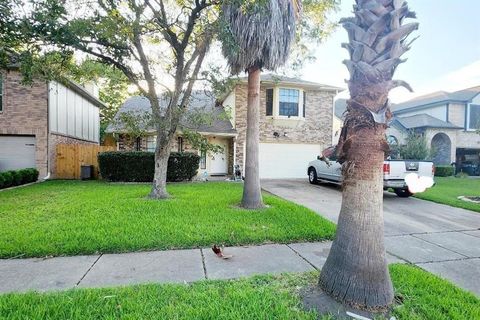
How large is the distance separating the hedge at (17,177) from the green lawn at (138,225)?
333cm

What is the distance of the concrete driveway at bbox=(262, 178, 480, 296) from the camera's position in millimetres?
4203

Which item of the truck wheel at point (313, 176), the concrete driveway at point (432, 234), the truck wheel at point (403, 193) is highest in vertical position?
the truck wheel at point (313, 176)

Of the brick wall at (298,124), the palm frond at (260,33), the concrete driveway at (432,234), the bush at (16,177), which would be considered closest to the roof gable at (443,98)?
the brick wall at (298,124)

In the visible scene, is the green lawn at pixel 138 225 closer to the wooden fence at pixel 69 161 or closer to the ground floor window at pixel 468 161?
the wooden fence at pixel 69 161

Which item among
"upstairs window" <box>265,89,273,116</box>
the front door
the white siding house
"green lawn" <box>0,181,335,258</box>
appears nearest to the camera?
"green lawn" <box>0,181,335,258</box>

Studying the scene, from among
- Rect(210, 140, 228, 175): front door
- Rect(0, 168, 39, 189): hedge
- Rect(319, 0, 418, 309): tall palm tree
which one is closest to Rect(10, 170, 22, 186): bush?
Rect(0, 168, 39, 189): hedge

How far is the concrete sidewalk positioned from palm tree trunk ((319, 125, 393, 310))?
107cm

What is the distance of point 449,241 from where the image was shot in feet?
18.2

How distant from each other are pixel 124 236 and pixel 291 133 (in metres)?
13.1

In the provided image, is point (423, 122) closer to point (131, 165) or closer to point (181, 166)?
point (181, 166)

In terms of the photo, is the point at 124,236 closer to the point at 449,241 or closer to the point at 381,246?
the point at 381,246

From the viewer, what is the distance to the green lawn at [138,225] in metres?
4.75

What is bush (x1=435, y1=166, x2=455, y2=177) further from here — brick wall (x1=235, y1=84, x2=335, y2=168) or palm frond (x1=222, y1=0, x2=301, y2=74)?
palm frond (x1=222, y1=0, x2=301, y2=74)

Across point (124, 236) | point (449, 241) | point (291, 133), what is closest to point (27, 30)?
point (124, 236)
